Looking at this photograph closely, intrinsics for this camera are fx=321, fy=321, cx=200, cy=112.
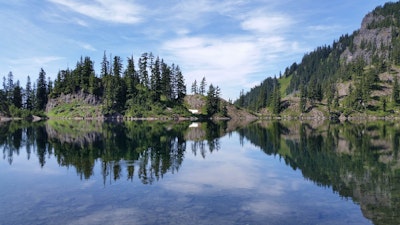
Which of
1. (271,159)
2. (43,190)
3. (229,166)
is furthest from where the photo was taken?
(271,159)

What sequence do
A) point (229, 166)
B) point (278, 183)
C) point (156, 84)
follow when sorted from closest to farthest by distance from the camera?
1. point (278, 183)
2. point (229, 166)
3. point (156, 84)

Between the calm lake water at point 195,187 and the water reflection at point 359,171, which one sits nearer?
the calm lake water at point 195,187

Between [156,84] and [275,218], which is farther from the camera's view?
[156,84]

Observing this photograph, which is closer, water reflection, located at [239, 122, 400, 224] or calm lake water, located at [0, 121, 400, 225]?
calm lake water, located at [0, 121, 400, 225]

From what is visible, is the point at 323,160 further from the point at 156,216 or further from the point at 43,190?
the point at 43,190

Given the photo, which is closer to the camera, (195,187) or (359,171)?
(195,187)

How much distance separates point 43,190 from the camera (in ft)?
87.2

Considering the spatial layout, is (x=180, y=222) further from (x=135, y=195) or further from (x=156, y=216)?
(x=135, y=195)

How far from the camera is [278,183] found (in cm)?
3044

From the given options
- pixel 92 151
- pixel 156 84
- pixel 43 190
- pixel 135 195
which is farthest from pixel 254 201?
pixel 156 84

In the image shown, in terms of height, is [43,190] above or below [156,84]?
below

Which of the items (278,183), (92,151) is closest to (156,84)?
(92,151)

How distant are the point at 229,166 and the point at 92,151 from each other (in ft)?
69.9

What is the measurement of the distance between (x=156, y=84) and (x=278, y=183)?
17259cm
